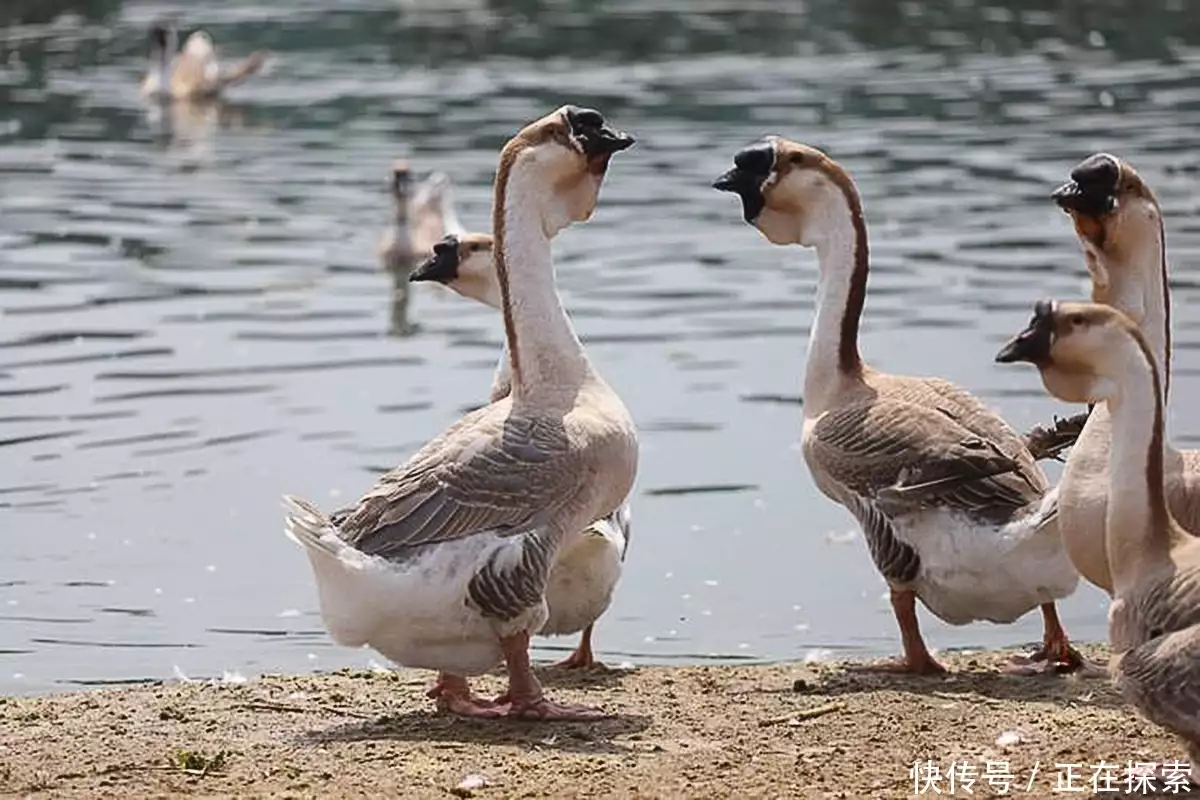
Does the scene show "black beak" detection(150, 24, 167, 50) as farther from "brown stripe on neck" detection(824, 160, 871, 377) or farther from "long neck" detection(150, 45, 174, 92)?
"brown stripe on neck" detection(824, 160, 871, 377)

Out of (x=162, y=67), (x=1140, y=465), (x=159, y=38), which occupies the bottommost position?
(x=162, y=67)

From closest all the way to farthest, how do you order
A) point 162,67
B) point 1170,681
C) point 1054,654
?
point 1170,681, point 1054,654, point 162,67

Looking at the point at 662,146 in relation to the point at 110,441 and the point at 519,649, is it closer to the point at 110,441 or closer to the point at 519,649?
the point at 110,441

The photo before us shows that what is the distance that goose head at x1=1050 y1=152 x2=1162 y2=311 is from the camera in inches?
321

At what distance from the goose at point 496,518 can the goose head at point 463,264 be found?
1.92m

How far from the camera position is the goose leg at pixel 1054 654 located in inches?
340

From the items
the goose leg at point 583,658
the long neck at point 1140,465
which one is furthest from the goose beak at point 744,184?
the long neck at point 1140,465

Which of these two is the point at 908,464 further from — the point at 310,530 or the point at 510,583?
the point at 310,530

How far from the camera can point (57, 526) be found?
1182cm

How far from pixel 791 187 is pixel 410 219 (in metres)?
10.6

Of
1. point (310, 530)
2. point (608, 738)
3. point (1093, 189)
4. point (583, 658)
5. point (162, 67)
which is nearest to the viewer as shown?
point (608, 738)

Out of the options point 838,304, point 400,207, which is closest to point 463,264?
point 838,304

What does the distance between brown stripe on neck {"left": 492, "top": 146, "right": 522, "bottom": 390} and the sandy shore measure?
123 cm

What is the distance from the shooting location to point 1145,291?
8.20 m
